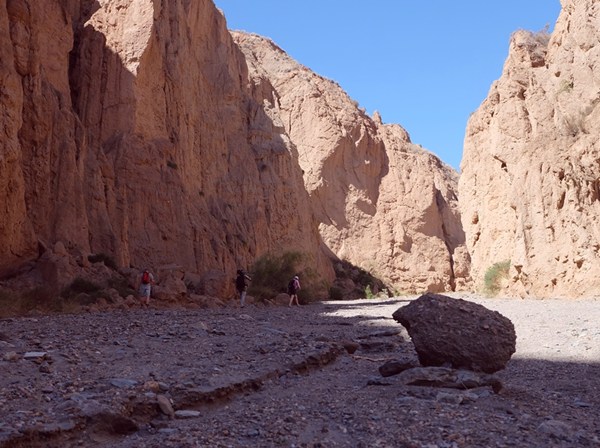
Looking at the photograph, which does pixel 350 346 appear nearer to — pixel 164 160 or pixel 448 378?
pixel 448 378

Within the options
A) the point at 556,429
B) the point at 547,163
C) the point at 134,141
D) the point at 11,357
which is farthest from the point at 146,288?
the point at 547,163

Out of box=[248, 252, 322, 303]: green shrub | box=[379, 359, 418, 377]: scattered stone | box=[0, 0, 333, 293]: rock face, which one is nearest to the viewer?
box=[379, 359, 418, 377]: scattered stone

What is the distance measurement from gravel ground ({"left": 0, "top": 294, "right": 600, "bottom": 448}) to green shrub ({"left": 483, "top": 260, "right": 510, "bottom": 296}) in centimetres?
1823

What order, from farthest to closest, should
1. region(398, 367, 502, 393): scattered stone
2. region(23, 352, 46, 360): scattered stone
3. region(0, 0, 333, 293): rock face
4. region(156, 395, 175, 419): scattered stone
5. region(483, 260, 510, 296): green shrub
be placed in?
1. region(483, 260, 510, 296): green shrub
2. region(0, 0, 333, 293): rock face
3. region(23, 352, 46, 360): scattered stone
4. region(398, 367, 502, 393): scattered stone
5. region(156, 395, 175, 419): scattered stone

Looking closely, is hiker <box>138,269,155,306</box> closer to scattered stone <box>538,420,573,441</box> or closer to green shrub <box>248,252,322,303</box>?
green shrub <box>248,252,322,303</box>

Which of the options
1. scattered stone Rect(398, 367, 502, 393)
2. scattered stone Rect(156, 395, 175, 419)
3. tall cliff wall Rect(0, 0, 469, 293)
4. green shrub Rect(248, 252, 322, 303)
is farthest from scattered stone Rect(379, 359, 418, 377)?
green shrub Rect(248, 252, 322, 303)

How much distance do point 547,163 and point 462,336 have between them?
1935cm

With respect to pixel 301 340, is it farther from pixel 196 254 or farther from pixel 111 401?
pixel 196 254

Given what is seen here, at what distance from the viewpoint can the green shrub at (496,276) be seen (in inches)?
1105

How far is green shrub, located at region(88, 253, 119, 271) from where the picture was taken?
20203 mm

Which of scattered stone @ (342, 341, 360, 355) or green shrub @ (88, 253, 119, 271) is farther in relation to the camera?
green shrub @ (88, 253, 119, 271)

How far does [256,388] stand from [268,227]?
31.2 meters

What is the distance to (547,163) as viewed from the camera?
80.3ft

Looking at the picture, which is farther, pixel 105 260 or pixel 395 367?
pixel 105 260
